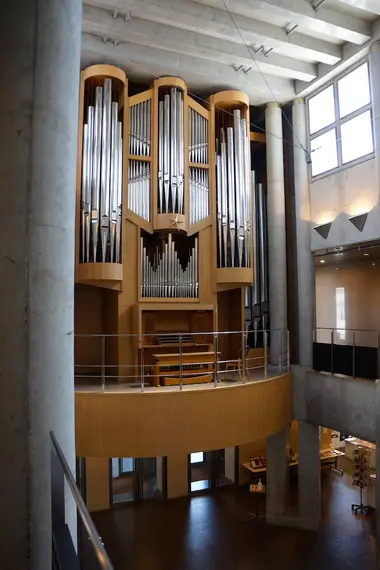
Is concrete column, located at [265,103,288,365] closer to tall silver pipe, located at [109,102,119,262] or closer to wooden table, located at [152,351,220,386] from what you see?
wooden table, located at [152,351,220,386]

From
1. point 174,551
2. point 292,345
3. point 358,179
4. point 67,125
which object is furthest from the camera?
point 292,345

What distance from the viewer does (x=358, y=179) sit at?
791cm

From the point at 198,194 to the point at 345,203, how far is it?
2.75 meters

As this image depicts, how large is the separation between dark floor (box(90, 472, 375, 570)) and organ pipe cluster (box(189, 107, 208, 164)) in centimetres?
681

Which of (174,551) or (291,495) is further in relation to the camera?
(291,495)

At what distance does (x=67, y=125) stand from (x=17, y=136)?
288 millimetres

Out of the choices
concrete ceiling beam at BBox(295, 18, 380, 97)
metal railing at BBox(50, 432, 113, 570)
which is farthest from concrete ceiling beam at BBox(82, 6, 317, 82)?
metal railing at BBox(50, 432, 113, 570)

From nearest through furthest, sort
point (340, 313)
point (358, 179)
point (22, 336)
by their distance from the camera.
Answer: point (22, 336)
point (358, 179)
point (340, 313)

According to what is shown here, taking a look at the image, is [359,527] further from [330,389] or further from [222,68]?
[222,68]

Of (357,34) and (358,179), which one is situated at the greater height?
(357,34)

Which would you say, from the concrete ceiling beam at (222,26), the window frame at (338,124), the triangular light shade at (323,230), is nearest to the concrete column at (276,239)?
the window frame at (338,124)

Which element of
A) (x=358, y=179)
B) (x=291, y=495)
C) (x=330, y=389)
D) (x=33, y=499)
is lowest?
(x=291, y=495)

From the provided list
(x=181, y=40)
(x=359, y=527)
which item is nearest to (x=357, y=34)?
(x=181, y=40)

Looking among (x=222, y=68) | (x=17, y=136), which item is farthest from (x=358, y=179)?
(x=17, y=136)
